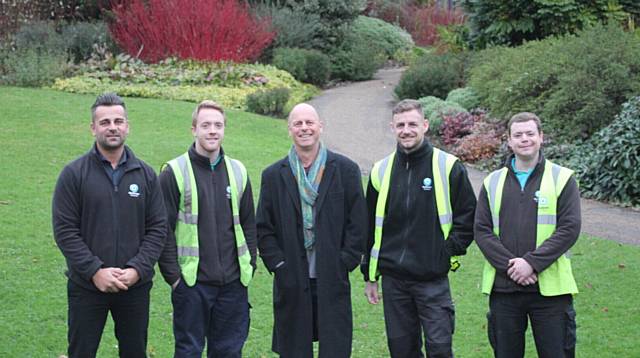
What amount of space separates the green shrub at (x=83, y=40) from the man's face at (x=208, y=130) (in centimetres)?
1718

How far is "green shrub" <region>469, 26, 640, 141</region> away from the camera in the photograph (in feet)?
45.9

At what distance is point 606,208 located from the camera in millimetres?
11938

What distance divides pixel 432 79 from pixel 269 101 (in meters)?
3.86

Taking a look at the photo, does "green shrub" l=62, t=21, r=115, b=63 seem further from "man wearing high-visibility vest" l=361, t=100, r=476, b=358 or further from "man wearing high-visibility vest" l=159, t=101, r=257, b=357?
"man wearing high-visibility vest" l=361, t=100, r=476, b=358

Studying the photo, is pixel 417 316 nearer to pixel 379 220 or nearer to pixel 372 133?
pixel 379 220

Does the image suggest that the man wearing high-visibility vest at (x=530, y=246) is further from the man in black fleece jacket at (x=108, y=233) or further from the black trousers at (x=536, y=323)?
the man in black fleece jacket at (x=108, y=233)

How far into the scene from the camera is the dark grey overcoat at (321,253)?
5641 millimetres

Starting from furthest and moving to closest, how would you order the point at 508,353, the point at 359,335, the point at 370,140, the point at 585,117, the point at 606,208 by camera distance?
the point at 370,140 < the point at 585,117 < the point at 606,208 < the point at 359,335 < the point at 508,353

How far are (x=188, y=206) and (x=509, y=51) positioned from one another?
13.4 meters

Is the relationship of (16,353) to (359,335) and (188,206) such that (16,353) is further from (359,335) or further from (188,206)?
(359,335)

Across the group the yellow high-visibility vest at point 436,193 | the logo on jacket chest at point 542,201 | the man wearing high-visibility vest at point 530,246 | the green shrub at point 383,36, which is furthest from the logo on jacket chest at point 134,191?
the green shrub at point 383,36

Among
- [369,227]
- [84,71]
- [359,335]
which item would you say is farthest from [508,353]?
[84,71]

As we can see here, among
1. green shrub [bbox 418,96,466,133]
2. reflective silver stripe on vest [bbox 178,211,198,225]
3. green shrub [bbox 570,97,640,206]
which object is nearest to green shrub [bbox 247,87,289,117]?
green shrub [bbox 418,96,466,133]

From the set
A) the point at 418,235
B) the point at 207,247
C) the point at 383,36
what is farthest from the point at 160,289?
the point at 383,36
